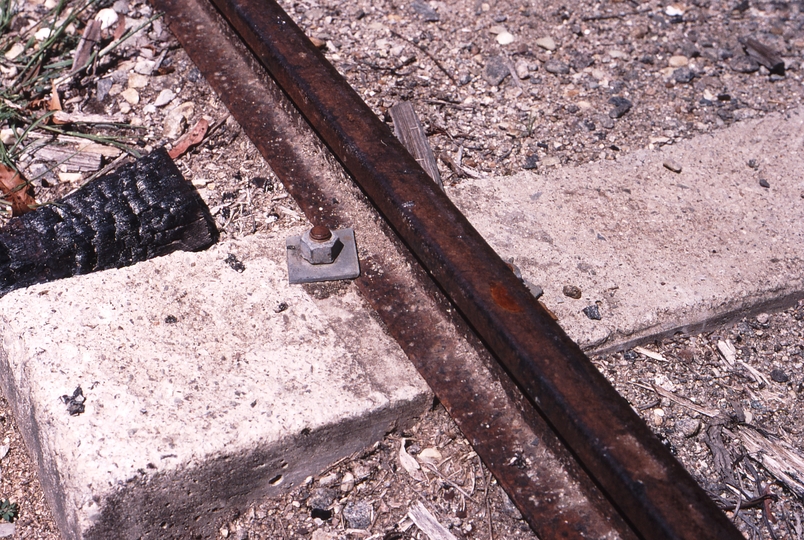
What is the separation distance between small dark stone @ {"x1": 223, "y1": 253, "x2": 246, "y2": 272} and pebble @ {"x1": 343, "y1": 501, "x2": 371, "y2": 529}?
0.72m

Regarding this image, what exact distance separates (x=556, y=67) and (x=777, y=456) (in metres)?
1.93

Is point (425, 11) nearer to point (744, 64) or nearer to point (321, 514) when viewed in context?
point (744, 64)

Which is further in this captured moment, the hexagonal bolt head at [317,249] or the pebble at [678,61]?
the pebble at [678,61]

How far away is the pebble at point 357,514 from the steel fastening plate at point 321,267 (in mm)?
637

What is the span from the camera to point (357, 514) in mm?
2004

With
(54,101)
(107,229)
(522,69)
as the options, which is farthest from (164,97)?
(522,69)

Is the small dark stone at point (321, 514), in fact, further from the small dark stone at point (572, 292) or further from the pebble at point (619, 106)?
the pebble at point (619, 106)

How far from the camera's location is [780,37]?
149 inches

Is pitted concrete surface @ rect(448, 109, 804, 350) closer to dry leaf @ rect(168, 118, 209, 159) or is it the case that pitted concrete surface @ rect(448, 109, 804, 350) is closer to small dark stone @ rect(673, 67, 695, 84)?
small dark stone @ rect(673, 67, 695, 84)

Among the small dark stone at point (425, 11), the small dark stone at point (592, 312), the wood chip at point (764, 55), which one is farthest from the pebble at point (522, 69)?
the small dark stone at point (592, 312)

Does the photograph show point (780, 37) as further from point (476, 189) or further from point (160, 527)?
point (160, 527)

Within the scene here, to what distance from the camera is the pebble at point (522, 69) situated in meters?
3.45

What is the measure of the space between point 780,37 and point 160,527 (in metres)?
3.41

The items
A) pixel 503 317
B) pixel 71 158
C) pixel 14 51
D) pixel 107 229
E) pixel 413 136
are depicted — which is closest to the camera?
pixel 503 317
